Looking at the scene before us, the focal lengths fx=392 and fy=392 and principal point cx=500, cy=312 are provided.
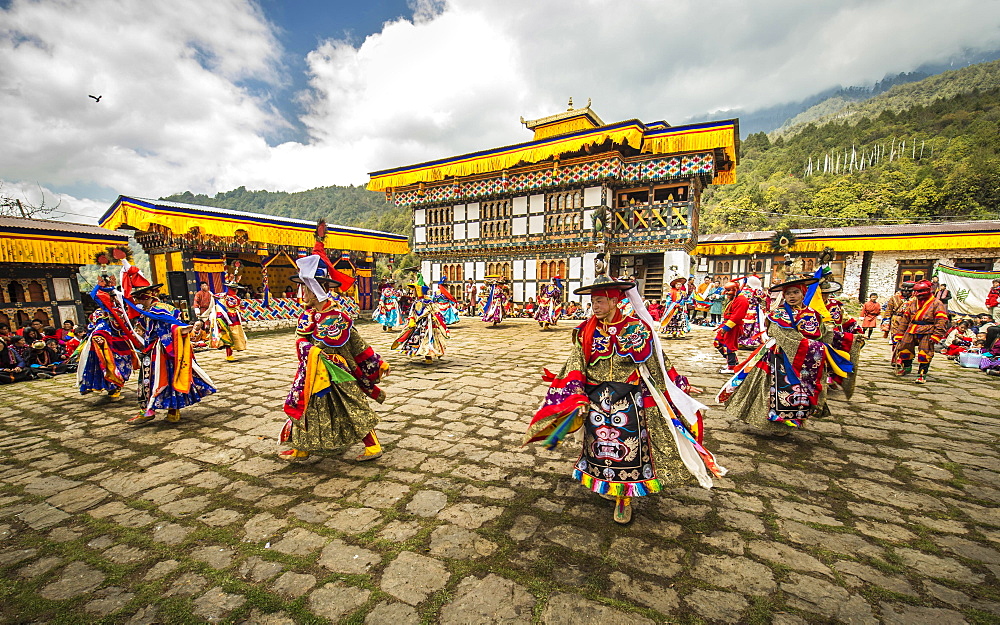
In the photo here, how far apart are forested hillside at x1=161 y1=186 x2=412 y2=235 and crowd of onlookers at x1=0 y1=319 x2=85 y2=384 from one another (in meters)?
74.4

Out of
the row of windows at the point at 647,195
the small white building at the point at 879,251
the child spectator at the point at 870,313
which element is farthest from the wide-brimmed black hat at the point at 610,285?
the small white building at the point at 879,251

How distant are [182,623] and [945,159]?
5932cm

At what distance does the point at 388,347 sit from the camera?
10680 mm

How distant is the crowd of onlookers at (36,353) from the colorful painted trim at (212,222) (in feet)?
15.5

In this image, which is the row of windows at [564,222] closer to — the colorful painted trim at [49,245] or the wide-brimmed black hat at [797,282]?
the wide-brimmed black hat at [797,282]

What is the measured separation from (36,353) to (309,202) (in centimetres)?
10213

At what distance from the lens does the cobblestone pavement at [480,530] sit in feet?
7.10

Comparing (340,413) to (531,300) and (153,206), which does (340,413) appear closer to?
(153,206)

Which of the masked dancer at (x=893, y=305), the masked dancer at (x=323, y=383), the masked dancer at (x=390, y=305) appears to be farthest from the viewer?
the masked dancer at (x=390, y=305)

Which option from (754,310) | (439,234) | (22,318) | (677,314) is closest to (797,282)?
(754,310)

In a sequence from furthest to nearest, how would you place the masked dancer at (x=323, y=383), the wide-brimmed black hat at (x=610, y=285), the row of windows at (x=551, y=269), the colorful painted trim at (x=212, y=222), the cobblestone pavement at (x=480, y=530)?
the row of windows at (x=551, y=269) < the colorful painted trim at (x=212, y=222) < the masked dancer at (x=323, y=383) < the wide-brimmed black hat at (x=610, y=285) < the cobblestone pavement at (x=480, y=530)

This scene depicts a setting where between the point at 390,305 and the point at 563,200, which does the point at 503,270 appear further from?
the point at 390,305

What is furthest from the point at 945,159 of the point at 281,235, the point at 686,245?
the point at 281,235

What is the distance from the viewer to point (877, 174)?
40.3m
